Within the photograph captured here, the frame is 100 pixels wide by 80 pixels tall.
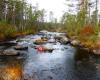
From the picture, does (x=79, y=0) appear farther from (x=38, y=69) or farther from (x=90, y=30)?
(x=38, y=69)

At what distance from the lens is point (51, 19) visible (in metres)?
159

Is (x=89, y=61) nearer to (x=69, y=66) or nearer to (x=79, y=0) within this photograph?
(x=69, y=66)

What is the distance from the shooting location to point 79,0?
53.3 metres

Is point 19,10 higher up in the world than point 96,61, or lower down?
higher up

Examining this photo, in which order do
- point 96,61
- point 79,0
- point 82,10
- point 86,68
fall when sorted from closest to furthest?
point 86,68 < point 96,61 < point 82,10 < point 79,0

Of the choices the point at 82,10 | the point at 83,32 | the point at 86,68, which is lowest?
the point at 86,68

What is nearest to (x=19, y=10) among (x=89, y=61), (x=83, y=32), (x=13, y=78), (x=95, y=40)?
(x=83, y=32)

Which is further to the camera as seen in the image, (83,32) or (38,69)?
(83,32)

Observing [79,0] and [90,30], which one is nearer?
[90,30]

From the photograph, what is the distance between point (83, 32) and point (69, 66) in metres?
20.7

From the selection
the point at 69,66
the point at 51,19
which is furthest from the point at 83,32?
the point at 51,19

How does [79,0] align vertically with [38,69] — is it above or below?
above

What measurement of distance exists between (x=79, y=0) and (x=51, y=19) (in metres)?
106

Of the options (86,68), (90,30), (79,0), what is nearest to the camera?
(86,68)
